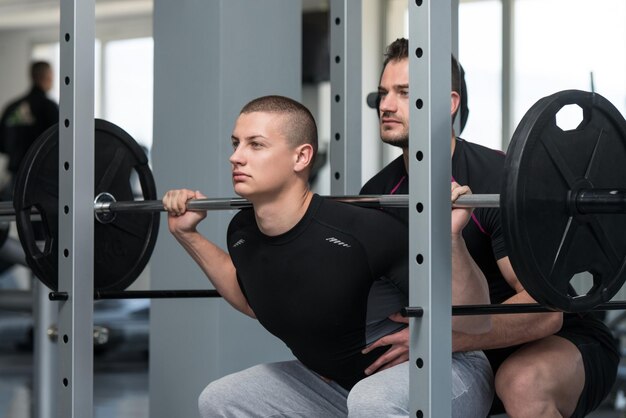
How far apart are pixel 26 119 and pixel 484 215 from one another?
15.2ft

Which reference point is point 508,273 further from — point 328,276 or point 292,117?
point 292,117

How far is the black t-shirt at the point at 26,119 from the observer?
20.0 ft

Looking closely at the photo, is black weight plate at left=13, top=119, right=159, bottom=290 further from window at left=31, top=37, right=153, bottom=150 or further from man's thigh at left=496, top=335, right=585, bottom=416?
window at left=31, top=37, right=153, bottom=150

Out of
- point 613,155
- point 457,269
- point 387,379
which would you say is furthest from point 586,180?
point 387,379

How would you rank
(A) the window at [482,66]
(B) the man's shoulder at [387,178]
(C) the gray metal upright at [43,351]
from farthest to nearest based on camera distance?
(A) the window at [482,66] < (C) the gray metal upright at [43,351] < (B) the man's shoulder at [387,178]

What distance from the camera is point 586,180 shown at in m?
1.73

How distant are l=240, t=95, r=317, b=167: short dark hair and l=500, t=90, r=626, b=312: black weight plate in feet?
1.70

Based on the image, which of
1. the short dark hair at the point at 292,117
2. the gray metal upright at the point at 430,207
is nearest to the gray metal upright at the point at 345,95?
the short dark hair at the point at 292,117

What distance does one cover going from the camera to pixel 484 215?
2033 mm

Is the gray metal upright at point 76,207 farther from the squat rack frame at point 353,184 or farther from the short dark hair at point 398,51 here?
the short dark hair at point 398,51

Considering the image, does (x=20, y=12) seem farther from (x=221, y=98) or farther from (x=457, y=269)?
(x=457, y=269)

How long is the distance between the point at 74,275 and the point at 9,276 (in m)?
6.33

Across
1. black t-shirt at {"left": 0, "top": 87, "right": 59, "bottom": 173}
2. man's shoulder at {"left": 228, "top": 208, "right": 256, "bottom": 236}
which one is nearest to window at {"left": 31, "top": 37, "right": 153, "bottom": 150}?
black t-shirt at {"left": 0, "top": 87, "right": 59, "bottom": 173}

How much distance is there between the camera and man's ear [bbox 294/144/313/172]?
80.4 inches
